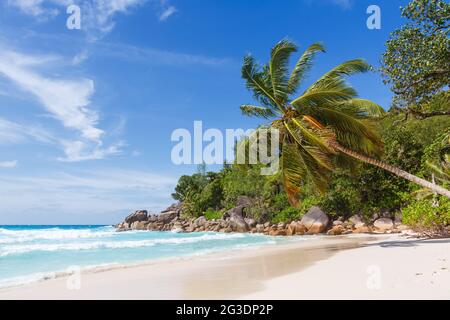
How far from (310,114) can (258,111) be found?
2.17m

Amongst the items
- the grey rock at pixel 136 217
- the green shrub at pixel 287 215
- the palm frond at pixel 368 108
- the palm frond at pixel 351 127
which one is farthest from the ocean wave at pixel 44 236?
the palm frond at pixel 368 108

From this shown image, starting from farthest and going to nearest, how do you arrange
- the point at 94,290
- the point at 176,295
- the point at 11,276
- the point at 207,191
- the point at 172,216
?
the point at 172,216 < the point at 207,191 < the point at 11,276 < the point at 94,290 < the point at 176,295

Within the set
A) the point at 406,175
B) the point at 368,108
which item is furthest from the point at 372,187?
the point at 406,175

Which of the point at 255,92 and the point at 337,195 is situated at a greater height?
the point at 255,92

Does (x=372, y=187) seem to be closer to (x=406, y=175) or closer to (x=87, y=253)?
(x=406, y=175)

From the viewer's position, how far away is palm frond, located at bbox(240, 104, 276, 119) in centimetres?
1528

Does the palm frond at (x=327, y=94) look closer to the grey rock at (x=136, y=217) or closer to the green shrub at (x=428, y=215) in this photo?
the green shrub at (x=428, y=215)

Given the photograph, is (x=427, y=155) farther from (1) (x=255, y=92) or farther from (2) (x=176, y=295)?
(2) (x=176, y=295)

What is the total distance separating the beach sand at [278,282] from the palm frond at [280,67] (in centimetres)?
621

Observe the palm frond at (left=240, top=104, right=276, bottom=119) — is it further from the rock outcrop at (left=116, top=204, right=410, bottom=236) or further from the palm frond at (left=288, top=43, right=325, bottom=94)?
the rock outcrop at (left=116, top=204, right=410, bottom=236)

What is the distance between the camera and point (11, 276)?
12.6m
